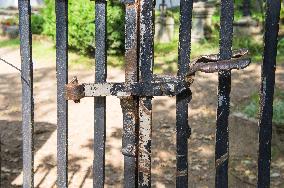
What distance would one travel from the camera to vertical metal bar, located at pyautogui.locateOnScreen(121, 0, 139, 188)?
1.84 metres

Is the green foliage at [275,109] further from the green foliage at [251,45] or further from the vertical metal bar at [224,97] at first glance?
the vertical metal bar at [224,97]

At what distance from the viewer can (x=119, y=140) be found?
621 cm

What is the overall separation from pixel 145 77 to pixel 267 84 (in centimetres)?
50

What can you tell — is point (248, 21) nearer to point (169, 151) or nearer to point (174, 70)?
point (174, 70)

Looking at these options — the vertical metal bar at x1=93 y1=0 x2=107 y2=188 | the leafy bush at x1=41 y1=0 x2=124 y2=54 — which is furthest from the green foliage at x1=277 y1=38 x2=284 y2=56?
the vertical metal bar at x1=93 y1=0 x2=107 y2=188

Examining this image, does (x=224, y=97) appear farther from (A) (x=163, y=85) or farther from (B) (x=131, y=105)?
(B) (x=131, y=105)

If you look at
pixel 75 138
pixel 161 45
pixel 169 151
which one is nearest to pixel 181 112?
pixel 169 151

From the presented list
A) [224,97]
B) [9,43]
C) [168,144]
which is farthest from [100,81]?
[9,43]

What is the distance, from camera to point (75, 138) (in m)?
6.26

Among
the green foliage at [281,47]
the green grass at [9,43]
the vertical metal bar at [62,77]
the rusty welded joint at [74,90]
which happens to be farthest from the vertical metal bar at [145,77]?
the green grass at [9,43]

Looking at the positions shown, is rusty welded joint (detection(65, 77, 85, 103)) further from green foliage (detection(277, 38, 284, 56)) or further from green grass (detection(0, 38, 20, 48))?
green grass (detection(0, 38, 20, 48))

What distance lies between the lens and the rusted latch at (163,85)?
1.77 meters

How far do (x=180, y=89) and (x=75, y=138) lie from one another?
461 centimetres

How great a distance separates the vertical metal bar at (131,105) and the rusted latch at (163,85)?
4 cm
